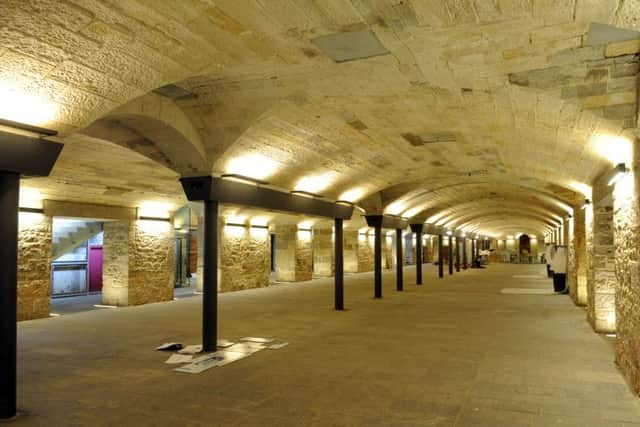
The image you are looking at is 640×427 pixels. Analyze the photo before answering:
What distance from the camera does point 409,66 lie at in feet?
17.3

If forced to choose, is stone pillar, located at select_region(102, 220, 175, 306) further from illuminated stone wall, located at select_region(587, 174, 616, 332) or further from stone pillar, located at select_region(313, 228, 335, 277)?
illuminated stone wall, located at select_region(587, 174, 616, 332)

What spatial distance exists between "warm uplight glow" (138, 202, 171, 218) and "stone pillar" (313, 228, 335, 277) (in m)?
10.00

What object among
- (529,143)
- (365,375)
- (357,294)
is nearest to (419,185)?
(357,294)

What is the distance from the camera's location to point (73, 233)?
14.8 meters

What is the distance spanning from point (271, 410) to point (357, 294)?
34.7 ft

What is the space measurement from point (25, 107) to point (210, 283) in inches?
146

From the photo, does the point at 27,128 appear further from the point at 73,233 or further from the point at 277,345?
the point at 73,233

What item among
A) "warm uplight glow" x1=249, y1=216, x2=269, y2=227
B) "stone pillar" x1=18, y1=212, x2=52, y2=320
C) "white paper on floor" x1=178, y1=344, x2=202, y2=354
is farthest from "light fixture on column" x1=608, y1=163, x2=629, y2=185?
"warm uplight glow" x1=249, y1=216, x2=269, y2=227

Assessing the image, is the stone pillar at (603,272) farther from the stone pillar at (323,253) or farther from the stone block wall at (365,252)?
the stone block wall at (365,252)

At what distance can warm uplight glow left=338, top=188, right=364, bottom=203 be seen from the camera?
12.1 m

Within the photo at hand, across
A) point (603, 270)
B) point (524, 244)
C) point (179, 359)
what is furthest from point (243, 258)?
point (524, 244)

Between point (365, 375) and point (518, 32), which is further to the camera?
point (365, 375)

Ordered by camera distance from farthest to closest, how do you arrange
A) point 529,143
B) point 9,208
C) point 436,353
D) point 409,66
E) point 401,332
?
1. point 401,332
2. point 529,143
3. point 436,353
4. point 409,66
5. point 9,208

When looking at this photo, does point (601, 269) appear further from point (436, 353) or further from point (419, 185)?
point (419, 185)
